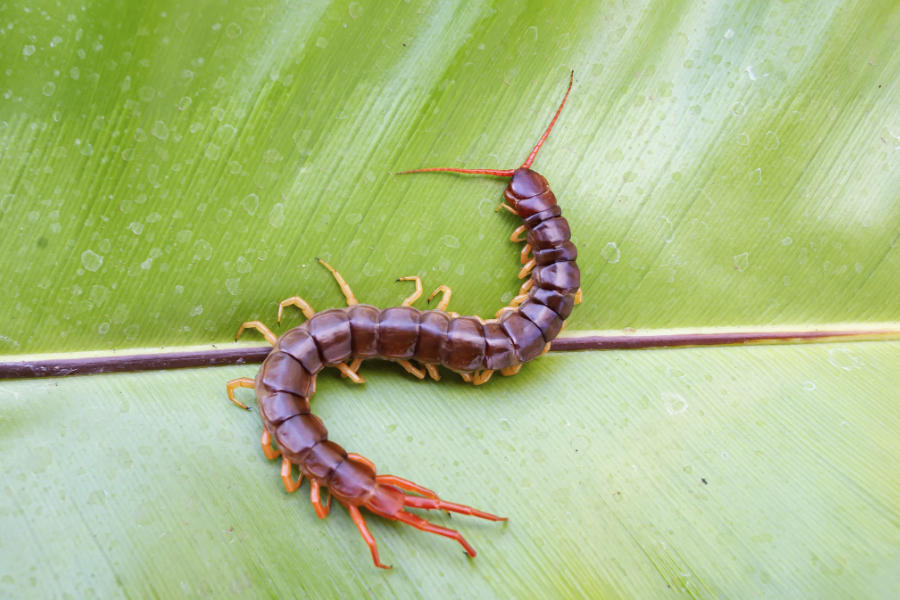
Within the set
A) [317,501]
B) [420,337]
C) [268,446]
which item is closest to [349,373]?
[420,337]

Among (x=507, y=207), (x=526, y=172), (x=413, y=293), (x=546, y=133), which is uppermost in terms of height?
(x=546, y=133)

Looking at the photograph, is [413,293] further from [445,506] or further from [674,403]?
[674,403]

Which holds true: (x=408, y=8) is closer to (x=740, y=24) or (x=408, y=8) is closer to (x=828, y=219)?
(x=740, y=24)

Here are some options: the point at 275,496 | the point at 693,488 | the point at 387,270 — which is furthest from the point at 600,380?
the point at 275,496

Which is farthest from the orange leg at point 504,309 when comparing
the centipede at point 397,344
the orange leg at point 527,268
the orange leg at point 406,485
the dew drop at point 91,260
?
the dew drop at point 91,260

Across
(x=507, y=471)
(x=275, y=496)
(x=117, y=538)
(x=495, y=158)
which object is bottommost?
(x=117, y=538)

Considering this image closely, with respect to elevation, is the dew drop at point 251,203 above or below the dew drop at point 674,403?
below

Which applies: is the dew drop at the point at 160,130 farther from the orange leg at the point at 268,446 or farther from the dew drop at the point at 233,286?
the orange leg at the point at 268,446
